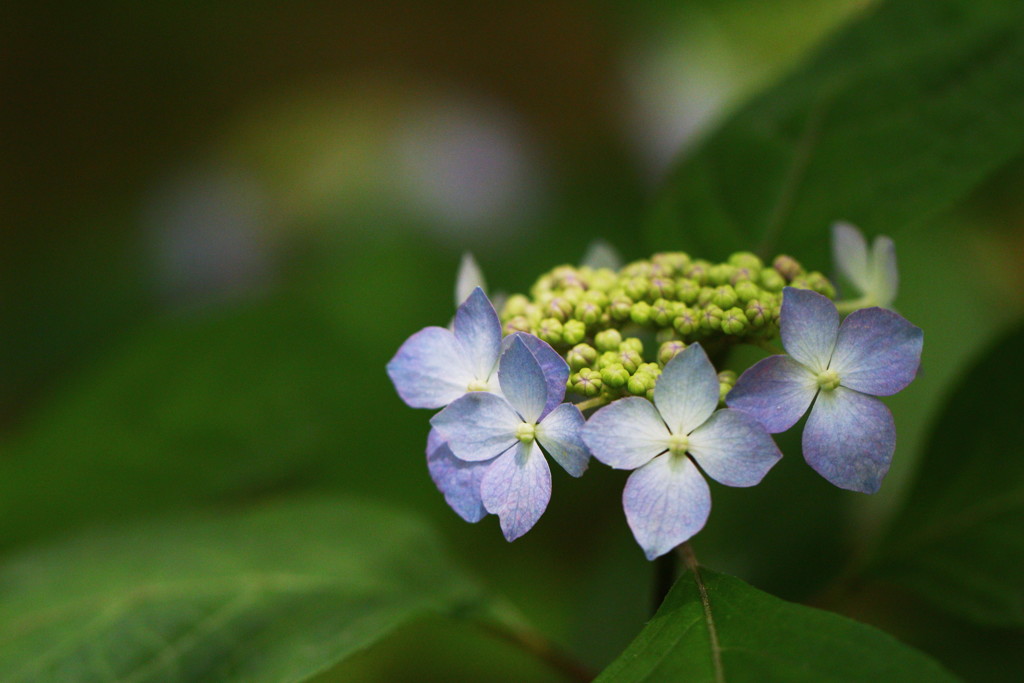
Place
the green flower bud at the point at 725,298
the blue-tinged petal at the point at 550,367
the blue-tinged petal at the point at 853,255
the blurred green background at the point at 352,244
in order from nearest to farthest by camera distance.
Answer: the blue-tinged petal at the point at 550,367 < the green flower bud at the point at 725,298 < the blue-tinged petal at the point at 853,255 < the blurred green background at the point at 352,244

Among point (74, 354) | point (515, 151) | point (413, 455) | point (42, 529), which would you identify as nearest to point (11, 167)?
point (74, 354)

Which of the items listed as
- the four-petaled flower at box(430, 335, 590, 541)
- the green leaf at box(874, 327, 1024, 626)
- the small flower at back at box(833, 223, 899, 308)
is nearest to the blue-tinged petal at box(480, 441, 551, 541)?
the four-petaled flower at box(430, 335, 590, 541)

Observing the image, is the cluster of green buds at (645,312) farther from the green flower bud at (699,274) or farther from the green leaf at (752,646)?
the green leaf at (752,646)

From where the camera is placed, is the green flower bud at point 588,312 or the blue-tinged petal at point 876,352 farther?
the green flower bud at point 588,312

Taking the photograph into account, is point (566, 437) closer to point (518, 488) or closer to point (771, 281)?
point (518, 488)

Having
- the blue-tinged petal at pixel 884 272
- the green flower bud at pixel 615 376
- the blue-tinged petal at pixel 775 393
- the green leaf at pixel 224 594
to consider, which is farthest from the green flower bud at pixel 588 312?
the green leaf at pixel 224 594

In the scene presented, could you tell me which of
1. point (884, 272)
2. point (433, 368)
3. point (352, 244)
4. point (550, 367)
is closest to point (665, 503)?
point (550, 367)
